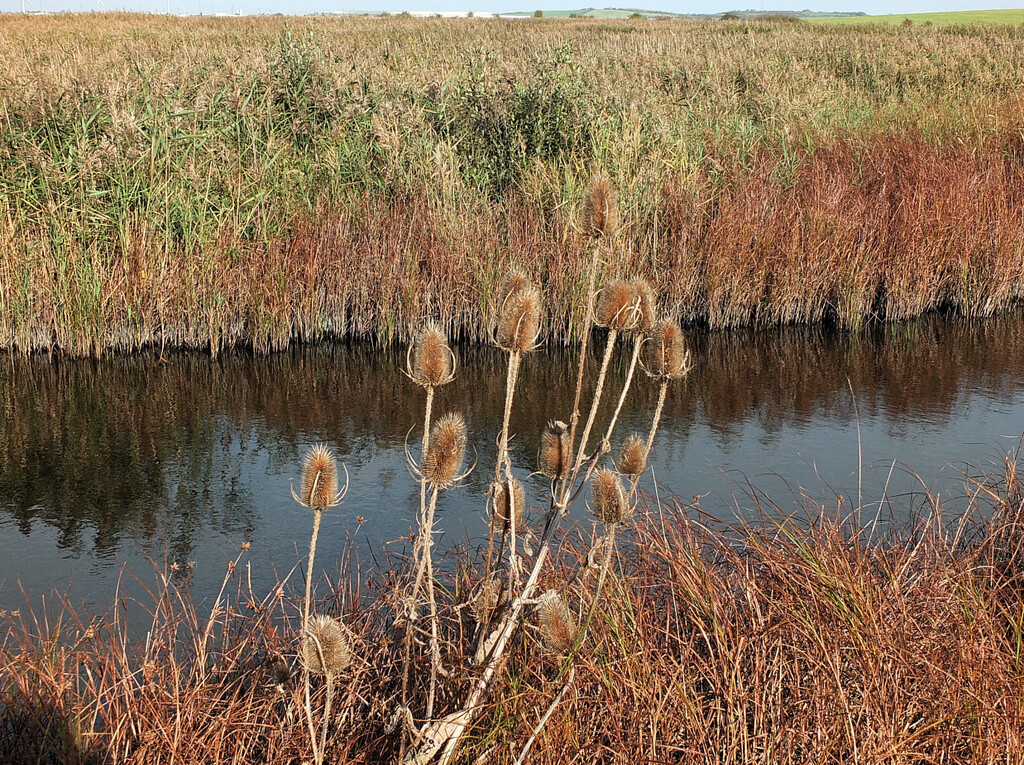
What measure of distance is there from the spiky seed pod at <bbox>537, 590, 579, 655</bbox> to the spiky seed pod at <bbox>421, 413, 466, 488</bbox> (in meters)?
0.33

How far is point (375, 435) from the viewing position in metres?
6.84

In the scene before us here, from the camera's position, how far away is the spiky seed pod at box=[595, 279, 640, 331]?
2.55 metres

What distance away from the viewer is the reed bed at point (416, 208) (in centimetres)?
855

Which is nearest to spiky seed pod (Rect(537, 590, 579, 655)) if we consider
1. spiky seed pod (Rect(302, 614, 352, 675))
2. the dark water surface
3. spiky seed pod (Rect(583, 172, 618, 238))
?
spiky seed pod (Rect(302, 614, 352, 675))

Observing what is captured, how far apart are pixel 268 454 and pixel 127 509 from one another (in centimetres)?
106

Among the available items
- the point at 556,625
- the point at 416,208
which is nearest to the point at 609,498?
the point at 556,625

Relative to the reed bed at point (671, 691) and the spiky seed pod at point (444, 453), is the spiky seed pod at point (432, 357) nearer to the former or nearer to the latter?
the spiky seed pod at point (444, 453)

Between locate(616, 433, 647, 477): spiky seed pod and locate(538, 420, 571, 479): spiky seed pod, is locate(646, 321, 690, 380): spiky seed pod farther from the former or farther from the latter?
locate(538, 420, 571, 479): spiky seed pod

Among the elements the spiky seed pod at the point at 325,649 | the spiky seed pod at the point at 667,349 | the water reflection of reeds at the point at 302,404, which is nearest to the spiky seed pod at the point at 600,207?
the spiky seed pod at the point at 667,349

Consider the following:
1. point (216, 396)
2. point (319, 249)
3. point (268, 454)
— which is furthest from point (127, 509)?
point (319, 249)

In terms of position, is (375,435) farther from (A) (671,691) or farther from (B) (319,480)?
(B) (319,480)

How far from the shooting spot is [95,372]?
26.7 feet

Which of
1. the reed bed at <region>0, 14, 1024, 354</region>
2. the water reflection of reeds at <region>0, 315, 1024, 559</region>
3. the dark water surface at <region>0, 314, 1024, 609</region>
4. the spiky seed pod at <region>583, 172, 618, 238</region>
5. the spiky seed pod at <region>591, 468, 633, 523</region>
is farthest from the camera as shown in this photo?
the reed bed at <region>0, 14, 1024, 354</region>

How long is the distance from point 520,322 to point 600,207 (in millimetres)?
402
